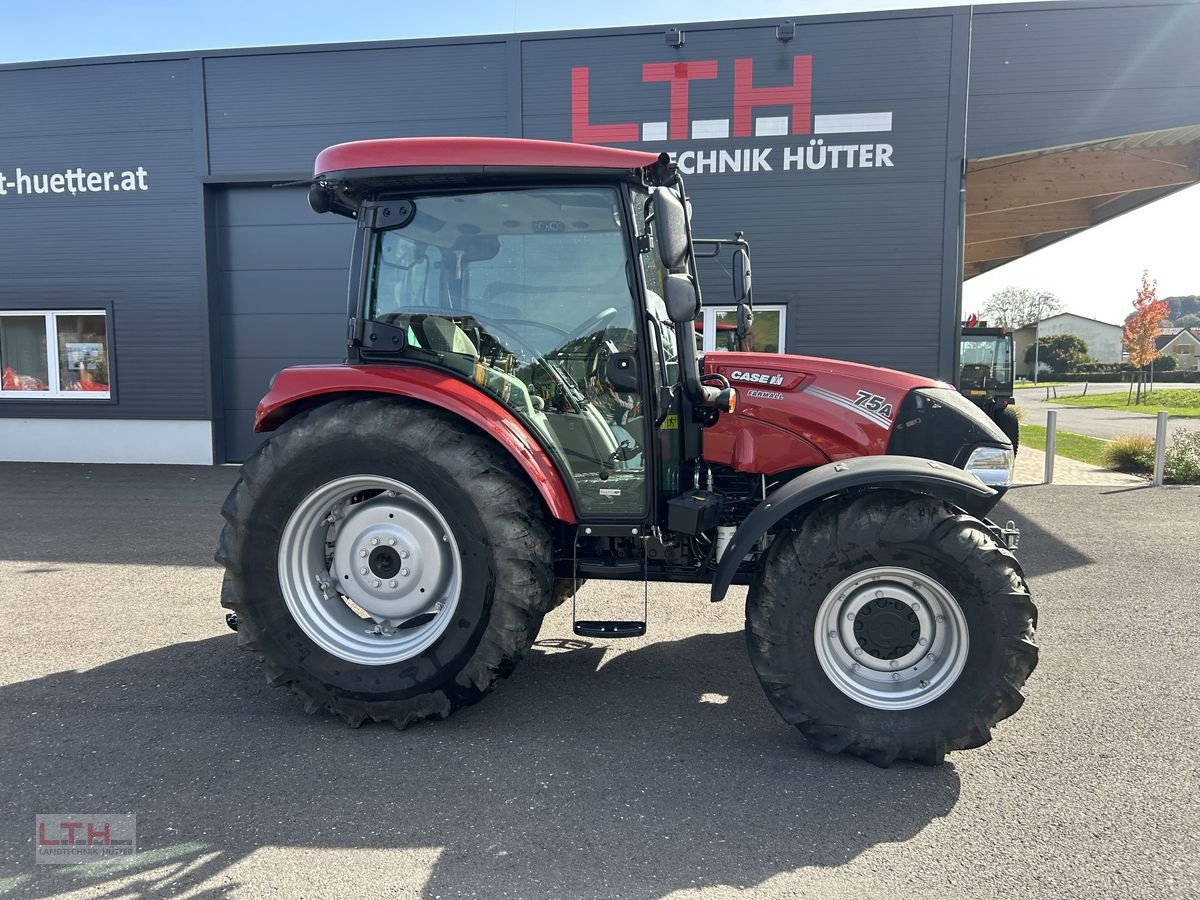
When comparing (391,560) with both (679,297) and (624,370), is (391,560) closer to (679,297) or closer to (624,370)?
(624,370)

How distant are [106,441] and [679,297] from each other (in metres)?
11.8

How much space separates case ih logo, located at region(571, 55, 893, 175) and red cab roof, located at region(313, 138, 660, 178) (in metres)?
7.73

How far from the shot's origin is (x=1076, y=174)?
1153 cm

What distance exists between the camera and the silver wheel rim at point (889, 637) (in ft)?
10.0

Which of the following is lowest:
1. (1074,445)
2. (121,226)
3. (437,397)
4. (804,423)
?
(1074,445)

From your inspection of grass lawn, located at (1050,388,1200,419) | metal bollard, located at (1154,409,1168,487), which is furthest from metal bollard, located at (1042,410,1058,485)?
grass lawn, located at (1050,388,1200,419)

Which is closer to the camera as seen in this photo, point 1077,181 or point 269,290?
point 269,290

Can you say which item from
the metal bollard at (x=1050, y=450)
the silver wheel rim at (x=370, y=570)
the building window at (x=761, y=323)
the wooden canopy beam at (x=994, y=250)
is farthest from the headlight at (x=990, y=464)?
the wooden canopy beam at (x=994, y=250)

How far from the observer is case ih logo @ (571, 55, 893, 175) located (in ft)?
33.4

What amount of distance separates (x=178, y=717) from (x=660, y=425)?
98.5 inches

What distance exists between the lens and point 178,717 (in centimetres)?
346

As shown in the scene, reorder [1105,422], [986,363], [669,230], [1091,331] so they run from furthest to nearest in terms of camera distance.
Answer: [1091,331] → [1105,422] → [986,363] → [669,230]

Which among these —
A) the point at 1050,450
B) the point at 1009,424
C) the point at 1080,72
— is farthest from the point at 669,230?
the point at 1009,424

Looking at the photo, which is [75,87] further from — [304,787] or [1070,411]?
[1070,411]
